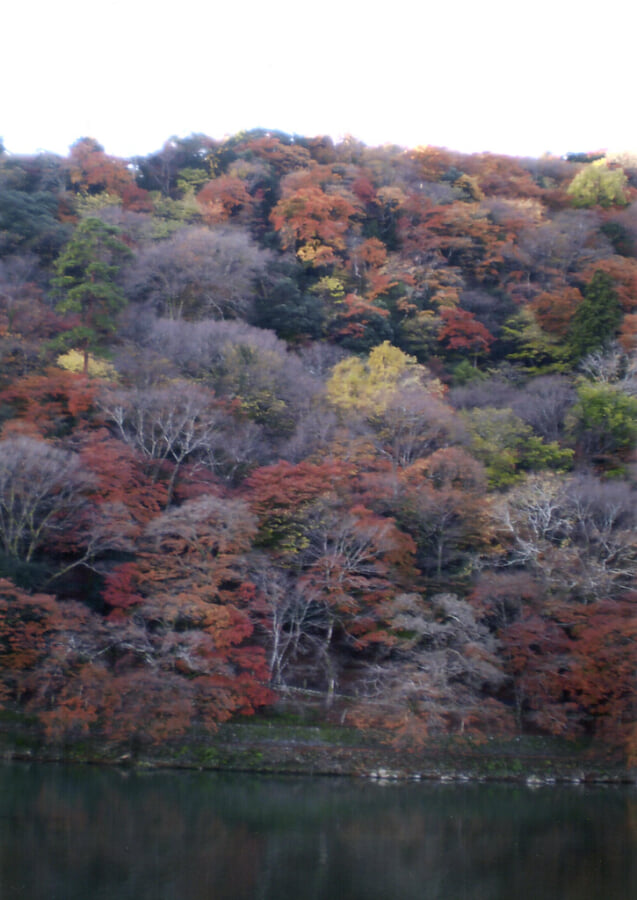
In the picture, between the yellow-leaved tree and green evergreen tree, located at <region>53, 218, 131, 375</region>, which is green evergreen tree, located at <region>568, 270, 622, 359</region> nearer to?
the yellow-leaved tree

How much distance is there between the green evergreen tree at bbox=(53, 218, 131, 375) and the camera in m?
28.9

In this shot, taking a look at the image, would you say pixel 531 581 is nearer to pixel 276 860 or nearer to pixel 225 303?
pixel 276 860

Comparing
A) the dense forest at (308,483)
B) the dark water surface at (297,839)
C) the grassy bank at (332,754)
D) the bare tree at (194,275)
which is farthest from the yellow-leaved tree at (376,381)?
the dark water surface at (297,839)

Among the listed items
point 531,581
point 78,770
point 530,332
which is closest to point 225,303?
point 530,332

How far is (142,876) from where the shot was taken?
34.3 feet

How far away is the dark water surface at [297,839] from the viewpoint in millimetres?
10445

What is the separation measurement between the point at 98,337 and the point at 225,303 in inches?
310

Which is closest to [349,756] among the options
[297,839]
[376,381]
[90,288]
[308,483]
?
[297,839]

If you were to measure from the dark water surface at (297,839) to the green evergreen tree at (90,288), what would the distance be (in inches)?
654

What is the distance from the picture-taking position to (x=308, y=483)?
22469 mm

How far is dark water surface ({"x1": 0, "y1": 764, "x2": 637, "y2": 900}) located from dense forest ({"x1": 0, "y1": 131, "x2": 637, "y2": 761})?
7.15 ft

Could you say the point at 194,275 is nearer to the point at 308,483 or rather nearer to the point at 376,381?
the point at 376,381

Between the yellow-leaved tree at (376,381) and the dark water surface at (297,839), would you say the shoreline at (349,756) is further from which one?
the yellow-leaved tree at (376,381)

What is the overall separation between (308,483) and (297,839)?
11.0m
